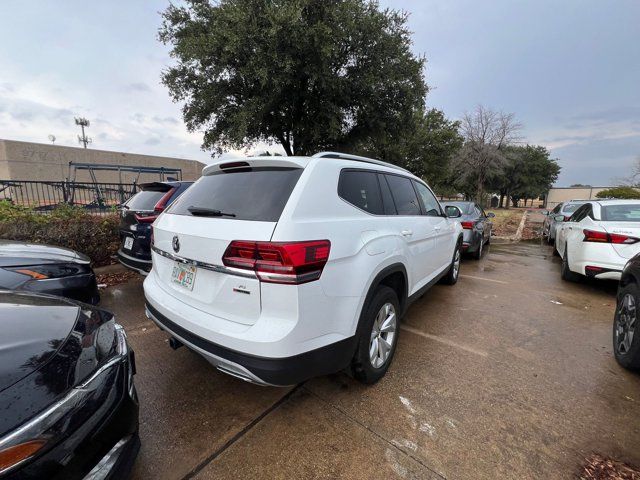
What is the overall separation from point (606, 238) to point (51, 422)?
21.3 feet

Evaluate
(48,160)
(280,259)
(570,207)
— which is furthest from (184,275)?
(48,160)

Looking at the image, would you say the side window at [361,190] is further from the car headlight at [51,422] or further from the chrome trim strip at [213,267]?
the car headlight at [51,422]

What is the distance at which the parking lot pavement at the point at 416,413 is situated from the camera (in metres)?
1.92

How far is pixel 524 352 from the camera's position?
3312 mm

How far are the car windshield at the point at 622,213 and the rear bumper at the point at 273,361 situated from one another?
17.9 feet

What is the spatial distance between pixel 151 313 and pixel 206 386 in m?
0.77

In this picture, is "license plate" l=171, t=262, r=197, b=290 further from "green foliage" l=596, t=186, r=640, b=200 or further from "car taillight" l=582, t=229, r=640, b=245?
"green foliage" l=596, t=186, r=640, b=200

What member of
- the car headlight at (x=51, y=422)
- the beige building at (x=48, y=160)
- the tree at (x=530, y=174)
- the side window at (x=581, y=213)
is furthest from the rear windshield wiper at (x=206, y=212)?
the tree at (x=530, y=174)

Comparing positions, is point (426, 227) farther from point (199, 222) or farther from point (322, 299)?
point (199, 222)

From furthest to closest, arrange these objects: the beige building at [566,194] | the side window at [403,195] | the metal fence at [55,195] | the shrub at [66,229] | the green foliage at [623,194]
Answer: the beige building at [566,194] → the green foliage at [623,194] → the metal fence at [55,195] → the shrub at [66,229] → the side window at [403,195]

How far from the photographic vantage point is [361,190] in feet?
8.38

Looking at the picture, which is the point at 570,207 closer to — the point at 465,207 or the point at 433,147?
the point at 465,207

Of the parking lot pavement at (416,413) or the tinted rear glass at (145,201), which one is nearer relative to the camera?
the parking lot pavement at (416,413)

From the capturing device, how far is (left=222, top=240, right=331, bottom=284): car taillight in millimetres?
1788
